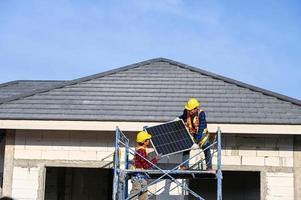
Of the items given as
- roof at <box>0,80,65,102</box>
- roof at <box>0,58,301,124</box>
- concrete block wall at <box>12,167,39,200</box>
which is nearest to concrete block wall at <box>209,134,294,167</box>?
roof at <box>0,58,301,124</box>

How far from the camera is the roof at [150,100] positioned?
36.9ft

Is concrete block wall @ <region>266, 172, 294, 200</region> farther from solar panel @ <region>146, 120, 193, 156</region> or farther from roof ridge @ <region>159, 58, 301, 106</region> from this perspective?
solar panel @ <region>146, 120, 193, 156</region>

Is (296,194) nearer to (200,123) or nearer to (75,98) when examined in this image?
(200,123)

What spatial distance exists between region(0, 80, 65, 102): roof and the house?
2.83 metres

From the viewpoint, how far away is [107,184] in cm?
2116

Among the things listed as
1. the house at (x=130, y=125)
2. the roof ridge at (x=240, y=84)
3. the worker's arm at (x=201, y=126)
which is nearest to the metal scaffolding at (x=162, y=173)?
the worker's arm at (x=201, y=126)

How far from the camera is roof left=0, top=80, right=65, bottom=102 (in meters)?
15.5

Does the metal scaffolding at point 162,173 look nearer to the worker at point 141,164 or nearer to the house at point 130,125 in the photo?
the worker at point 141,164

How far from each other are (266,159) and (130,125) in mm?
3106

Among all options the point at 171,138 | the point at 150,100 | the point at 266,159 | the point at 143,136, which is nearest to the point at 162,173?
the point at 171,138

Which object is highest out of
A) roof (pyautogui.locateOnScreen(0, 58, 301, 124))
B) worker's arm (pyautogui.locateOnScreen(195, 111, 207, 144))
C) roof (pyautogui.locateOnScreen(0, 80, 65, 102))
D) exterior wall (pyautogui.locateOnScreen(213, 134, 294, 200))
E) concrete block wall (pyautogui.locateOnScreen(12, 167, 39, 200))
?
roof (pyautogui.locateOnScreen(0, 80, 65, 102))

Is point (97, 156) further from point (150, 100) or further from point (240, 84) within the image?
point (240, 84)

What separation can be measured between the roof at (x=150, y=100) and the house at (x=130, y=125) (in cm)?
2

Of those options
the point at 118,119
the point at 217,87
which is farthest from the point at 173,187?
the point at 217,87
